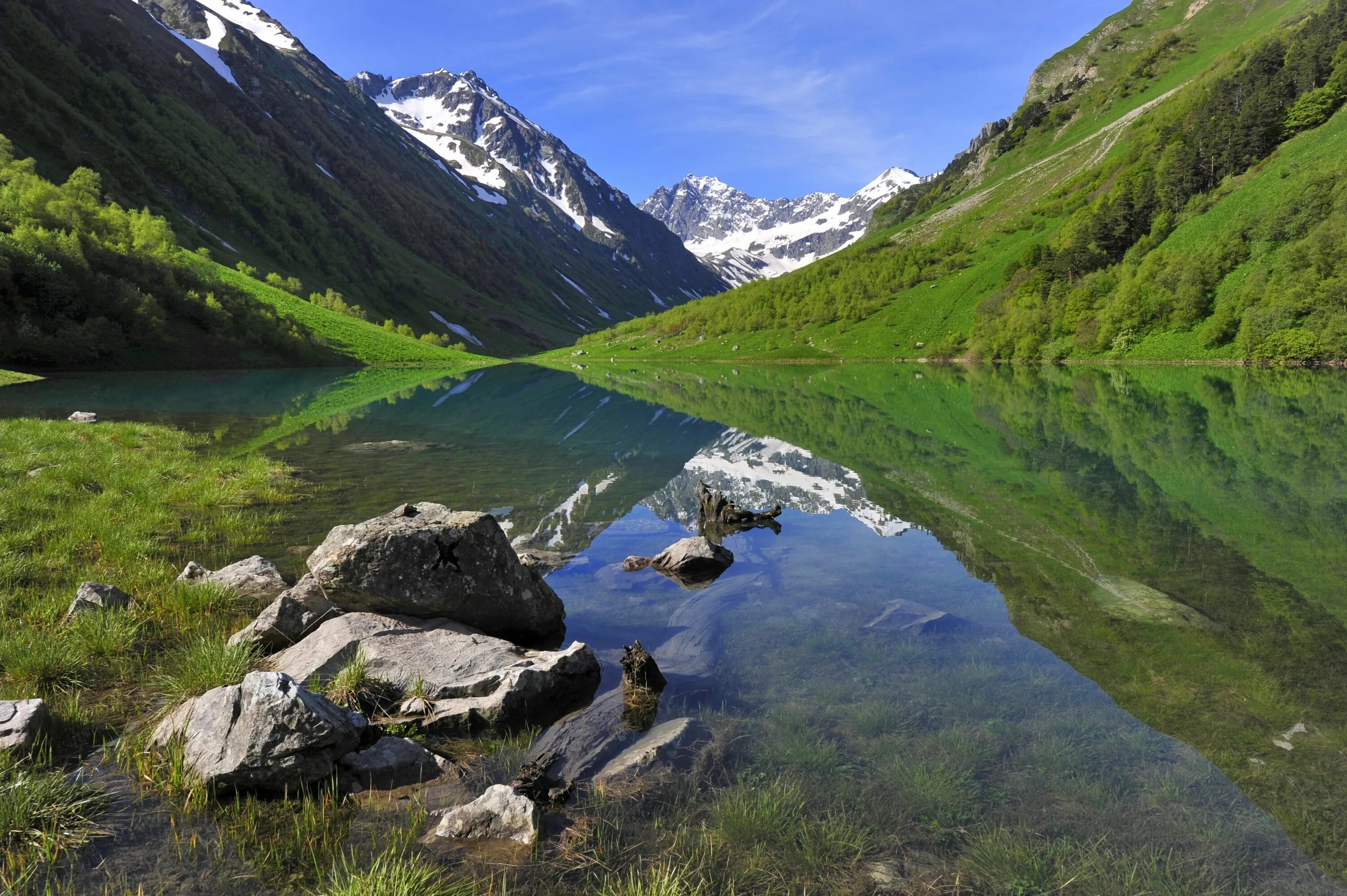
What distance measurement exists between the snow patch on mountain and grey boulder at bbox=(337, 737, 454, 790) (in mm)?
13060

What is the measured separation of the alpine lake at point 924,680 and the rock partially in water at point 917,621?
9cm

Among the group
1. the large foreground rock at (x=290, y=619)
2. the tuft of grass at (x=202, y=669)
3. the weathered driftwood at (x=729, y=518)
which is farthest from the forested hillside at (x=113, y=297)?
the tuft of grass at (x=202, y=669)

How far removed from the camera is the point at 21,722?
6.31m

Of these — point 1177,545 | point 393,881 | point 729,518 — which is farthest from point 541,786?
point 1177,545

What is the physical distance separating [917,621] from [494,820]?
26.9 feet

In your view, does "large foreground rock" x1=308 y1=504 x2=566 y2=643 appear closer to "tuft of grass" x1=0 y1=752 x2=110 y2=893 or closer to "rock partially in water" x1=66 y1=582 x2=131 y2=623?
"rock partially in water" x1=66 y1=582 x2=131 y2=623

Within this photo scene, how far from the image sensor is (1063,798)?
260 inches

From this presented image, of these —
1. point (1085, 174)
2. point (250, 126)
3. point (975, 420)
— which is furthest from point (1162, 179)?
point (250, 126)

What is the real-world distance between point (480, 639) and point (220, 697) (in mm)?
3654

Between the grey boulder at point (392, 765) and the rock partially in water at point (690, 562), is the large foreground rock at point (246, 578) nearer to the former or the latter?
the grey boulder at point (392, 765)

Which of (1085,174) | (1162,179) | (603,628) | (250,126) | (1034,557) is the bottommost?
(603,628)

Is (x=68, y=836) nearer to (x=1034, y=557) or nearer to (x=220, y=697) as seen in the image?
(x=220, y=697)

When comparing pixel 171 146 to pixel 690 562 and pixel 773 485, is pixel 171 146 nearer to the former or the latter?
pixel 773 485

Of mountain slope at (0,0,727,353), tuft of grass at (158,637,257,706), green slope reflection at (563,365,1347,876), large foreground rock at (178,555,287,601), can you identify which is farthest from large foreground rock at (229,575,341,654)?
mountain slope at (0,0,727,353)
